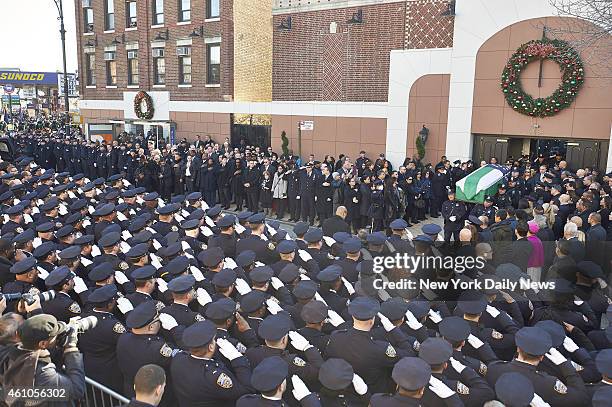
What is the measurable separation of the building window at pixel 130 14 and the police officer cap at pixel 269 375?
2552 centimetres

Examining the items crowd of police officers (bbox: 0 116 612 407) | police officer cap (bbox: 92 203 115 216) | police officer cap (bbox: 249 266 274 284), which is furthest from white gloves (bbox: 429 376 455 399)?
police officer cap (bbox: 92 203 115 216)

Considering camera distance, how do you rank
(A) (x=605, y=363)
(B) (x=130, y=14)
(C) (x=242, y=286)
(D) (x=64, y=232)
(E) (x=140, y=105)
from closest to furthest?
(A) (x=605, y=363) < (C) (x=242, y=286) < (D) (x=64, y=232) < (E) (x=140, y=105) < (B) (x=130, y=14)

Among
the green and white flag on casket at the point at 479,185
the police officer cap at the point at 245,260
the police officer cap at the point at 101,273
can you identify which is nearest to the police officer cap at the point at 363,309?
the police officer cap at the point at 245,260

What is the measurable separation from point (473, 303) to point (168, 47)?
22.7 metres

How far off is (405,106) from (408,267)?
12534 mm

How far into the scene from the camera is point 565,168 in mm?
15109

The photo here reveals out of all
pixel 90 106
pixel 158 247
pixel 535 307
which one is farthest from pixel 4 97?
pixel 535 307

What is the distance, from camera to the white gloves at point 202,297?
5276 millimetres

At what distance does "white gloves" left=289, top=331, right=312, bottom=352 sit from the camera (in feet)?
14.2

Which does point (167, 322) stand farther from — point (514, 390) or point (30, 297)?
point (514, 390)

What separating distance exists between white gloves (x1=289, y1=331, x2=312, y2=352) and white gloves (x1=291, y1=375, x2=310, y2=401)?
1.36 feet

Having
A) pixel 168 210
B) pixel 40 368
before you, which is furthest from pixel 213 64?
pixel 40 368

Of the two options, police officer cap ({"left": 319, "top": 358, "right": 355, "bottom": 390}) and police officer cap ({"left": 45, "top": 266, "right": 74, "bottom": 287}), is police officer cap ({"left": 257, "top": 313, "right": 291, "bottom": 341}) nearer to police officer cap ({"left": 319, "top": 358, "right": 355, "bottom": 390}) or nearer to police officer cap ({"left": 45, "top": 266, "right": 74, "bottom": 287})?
police officer cap ({"left": 319, "top": 358, "right": 355, "bottom": 390})

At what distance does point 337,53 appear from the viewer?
19625 millimetres
